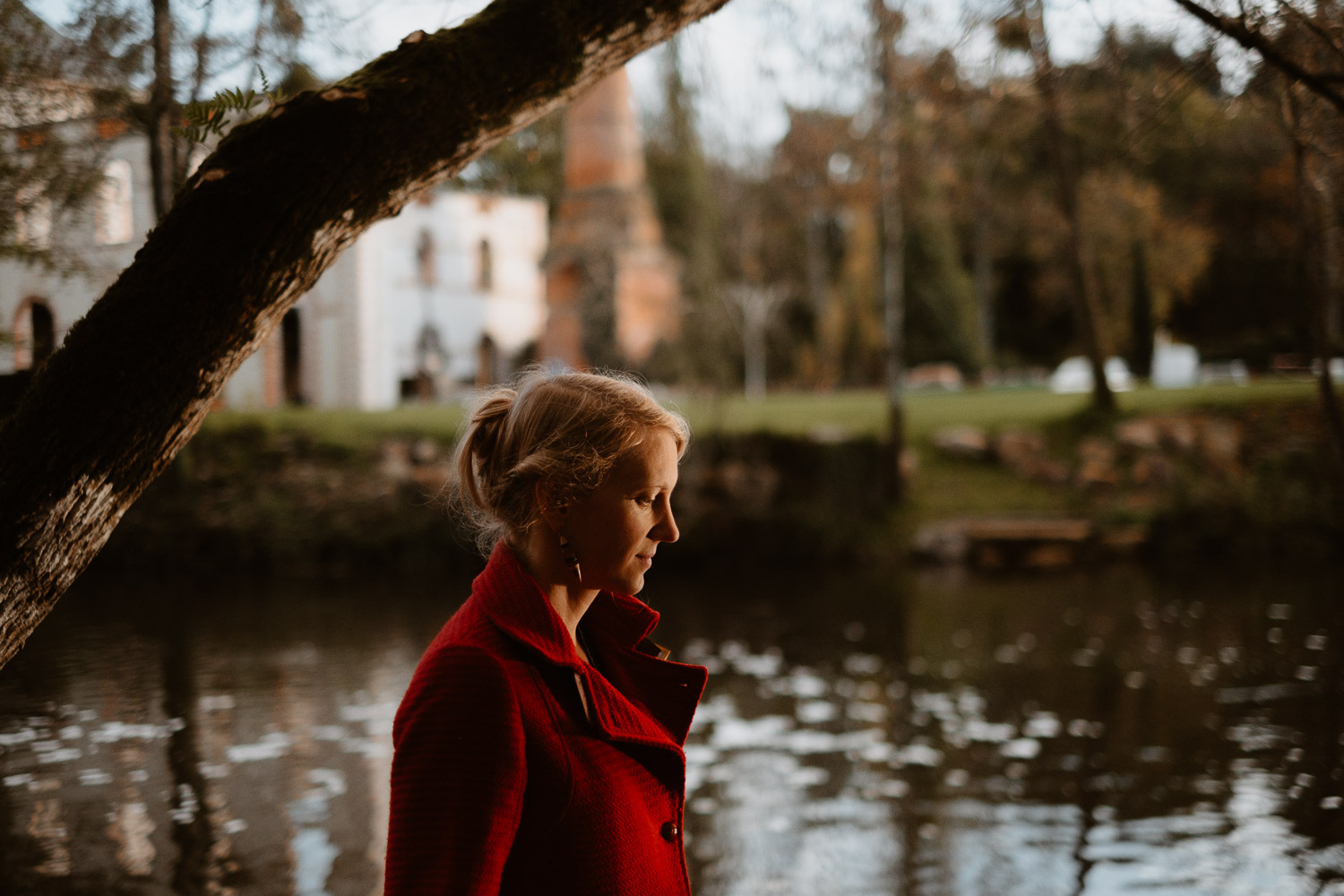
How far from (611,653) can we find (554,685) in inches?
12.9

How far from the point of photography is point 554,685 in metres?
1.84

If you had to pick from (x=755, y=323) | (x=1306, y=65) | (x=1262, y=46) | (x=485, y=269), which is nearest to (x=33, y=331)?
(x=1262, y=46)

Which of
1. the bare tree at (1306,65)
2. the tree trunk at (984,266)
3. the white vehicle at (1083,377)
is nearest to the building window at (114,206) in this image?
the bare tree at (1306,65)

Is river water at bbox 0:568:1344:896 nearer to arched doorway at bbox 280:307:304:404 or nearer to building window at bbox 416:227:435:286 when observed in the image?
arched doorway at bbox 280:307:304:404

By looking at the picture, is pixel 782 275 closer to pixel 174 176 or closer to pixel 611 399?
pixel 174 176

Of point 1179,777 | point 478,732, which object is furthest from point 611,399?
point 1179,777

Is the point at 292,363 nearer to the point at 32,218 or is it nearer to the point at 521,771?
the point at 32,218

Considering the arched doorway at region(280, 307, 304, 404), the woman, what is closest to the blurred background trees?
the woman

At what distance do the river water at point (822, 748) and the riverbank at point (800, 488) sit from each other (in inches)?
158

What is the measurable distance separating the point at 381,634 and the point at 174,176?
6957mm

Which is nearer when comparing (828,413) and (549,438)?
(549,438)

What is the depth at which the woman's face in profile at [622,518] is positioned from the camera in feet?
6.42

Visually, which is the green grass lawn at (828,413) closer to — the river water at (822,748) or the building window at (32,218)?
the river water at (822,748)

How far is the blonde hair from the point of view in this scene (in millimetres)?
1914
